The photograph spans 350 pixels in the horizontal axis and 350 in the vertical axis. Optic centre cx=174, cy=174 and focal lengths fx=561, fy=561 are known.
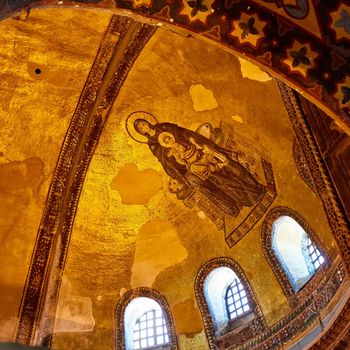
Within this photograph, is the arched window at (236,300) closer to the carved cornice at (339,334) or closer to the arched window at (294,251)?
the arched window at (294,251)

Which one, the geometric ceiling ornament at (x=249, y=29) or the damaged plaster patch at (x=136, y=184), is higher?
the damaged plaster patch at (x=136, y=184)

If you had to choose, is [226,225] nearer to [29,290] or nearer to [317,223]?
[317,223]

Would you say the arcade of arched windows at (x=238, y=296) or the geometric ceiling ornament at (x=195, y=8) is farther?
the arcade of arched windows at (x=238, y=296)

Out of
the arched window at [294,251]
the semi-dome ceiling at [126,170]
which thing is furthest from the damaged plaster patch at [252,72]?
the arched window at [294,251]

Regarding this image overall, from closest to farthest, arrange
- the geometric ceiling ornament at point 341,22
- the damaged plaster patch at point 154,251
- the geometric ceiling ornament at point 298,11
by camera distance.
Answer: the geometric ceiling ornament at point 341,22
the geometric ceiling ornament at point 298,11
the damaged plaster patch at point 154,251

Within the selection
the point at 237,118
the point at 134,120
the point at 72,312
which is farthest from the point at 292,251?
the point at 72,312

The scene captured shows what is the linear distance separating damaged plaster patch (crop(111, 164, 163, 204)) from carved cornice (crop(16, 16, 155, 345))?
738 millimetres

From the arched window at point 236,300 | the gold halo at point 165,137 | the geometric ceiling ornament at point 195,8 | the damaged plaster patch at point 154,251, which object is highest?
the gold halo at point 165,137

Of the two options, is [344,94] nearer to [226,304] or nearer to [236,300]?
[236,300]

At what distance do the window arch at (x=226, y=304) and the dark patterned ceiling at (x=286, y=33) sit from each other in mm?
5381

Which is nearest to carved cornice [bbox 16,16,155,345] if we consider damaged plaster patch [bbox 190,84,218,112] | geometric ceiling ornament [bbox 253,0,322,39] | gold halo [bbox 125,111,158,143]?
gold halo [bbox 125,111,158,143]

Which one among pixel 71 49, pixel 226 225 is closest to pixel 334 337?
pixel 226 225

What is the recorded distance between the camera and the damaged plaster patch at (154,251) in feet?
36.3

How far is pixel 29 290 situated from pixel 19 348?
1.08 m
